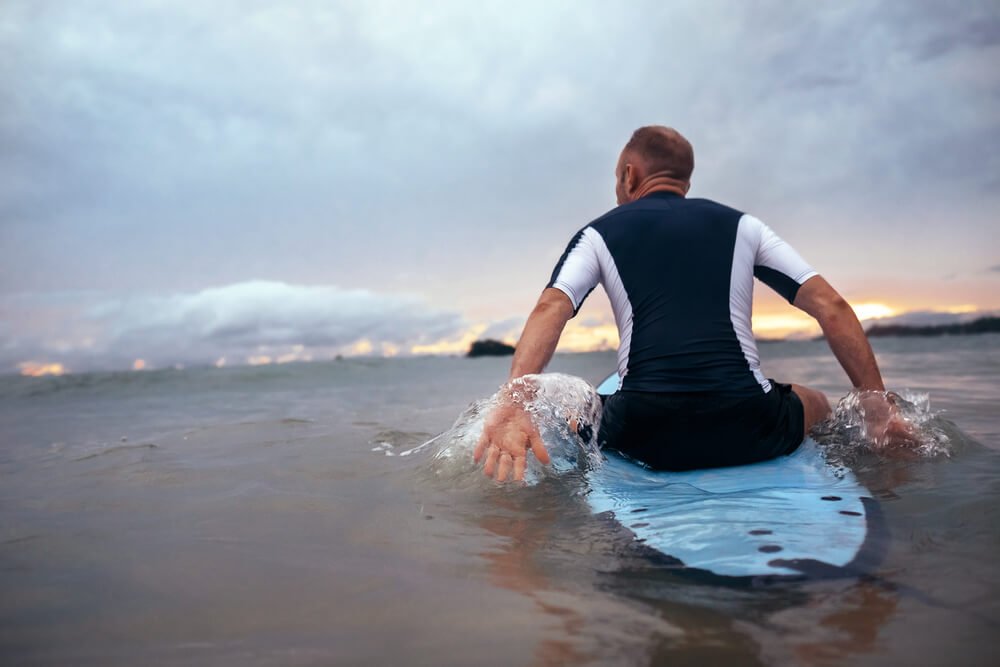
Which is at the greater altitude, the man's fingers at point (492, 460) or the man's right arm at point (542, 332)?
the man's right arm at point (542, 332)

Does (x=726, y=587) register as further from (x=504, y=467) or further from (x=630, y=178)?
(x=630, y=178)

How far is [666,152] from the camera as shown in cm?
315

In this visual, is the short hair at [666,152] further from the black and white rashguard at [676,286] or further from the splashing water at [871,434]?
the splashing water at [871,434]

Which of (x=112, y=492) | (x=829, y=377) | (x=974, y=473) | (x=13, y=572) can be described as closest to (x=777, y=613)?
(x=974, y=473)

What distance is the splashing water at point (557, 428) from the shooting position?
2814 millimetres

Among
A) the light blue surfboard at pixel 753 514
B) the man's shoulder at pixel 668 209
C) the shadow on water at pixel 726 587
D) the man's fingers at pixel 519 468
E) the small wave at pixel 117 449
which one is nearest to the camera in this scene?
the shadow on water at pixel 726 587

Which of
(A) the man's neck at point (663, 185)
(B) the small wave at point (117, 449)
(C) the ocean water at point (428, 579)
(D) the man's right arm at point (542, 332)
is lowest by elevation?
(C) the ocean water at point (428, 579)

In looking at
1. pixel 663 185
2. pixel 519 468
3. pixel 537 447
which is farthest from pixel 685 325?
pixel 519 468

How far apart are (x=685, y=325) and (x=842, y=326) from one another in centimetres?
88

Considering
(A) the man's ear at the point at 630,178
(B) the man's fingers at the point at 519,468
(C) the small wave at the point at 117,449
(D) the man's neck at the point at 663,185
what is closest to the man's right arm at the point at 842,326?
(D) the man's neck at the point at 663,185

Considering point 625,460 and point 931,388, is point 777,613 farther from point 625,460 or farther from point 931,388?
point 931,388

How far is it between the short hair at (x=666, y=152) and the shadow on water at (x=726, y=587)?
1576 mm

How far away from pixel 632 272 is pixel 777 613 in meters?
1.59

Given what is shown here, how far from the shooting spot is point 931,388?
7.74m
